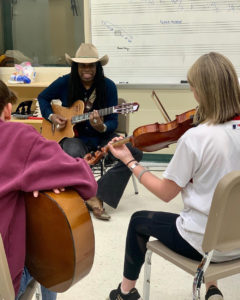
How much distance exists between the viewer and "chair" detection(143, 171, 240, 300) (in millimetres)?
1013

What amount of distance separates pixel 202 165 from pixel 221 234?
24 centimetres

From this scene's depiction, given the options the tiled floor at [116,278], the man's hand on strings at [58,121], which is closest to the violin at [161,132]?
the tiled floor at [116,278]

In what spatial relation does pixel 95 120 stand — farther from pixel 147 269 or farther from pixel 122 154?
pixel 147 269

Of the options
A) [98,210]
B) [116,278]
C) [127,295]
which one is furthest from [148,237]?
[98,210]

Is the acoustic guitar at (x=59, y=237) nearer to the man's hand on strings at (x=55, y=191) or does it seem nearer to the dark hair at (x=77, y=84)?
the man's hand on strings at (x=55, y=191)

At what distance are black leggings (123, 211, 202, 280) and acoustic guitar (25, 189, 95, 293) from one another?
37 centimetres

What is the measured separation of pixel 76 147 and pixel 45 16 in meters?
2.06

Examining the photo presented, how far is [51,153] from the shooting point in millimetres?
978

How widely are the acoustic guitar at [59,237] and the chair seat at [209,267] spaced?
1.10 ft

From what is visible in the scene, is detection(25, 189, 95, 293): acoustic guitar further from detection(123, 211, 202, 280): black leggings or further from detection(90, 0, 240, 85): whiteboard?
detection(90, 0, 240, 85): whiteboard

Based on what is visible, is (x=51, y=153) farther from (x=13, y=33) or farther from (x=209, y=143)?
(x=13, y=33)

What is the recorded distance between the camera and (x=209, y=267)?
1.18 m

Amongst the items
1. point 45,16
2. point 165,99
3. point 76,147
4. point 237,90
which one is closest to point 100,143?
point 76,147

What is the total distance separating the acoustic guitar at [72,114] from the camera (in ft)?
8.25
